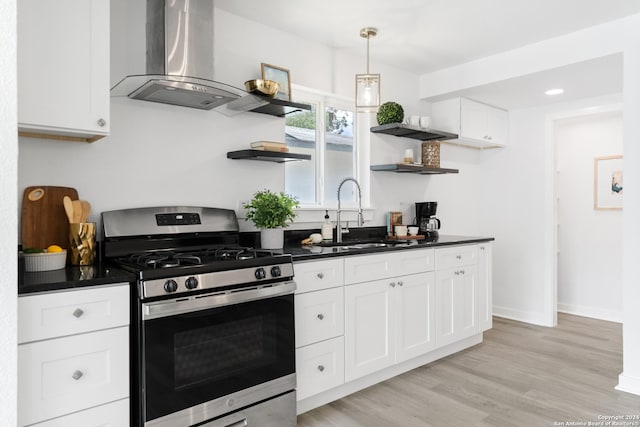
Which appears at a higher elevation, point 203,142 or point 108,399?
point 203,142

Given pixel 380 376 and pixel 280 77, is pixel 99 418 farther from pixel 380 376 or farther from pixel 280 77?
pixel 280 77

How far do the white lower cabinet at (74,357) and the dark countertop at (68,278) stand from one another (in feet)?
0.09

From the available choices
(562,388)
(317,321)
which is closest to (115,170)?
(317,321)

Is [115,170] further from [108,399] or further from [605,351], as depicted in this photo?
[605,351]

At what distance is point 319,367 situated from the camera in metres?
2.62

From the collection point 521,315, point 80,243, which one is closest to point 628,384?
point 521,315

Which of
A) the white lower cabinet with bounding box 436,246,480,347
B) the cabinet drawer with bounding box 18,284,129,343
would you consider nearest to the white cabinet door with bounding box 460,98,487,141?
the white lower cabinet with bounding box 436,246,480,347

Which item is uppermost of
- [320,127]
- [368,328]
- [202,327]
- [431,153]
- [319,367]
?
[320,127]

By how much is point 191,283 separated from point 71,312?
0.47 meters

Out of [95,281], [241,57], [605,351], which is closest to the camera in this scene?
[95,281]

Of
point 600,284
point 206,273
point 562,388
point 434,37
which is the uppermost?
point 434,37

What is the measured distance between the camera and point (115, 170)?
2.51 metres

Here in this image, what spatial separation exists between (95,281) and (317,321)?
49.7 inches

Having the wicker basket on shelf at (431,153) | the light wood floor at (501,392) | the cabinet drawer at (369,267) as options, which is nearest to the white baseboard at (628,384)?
the light wood floor at (501,392)
